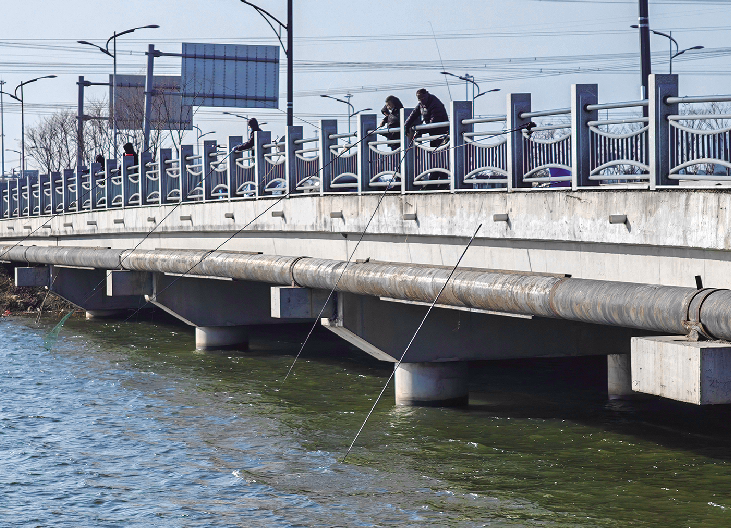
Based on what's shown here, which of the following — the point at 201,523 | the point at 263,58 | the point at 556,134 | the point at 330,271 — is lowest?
the point at 201,523

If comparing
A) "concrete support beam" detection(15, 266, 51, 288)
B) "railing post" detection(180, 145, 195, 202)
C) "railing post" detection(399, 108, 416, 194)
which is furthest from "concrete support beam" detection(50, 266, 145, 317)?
"railing post" detection(399, 108, 416, 194)

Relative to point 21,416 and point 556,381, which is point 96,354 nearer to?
point 21,416

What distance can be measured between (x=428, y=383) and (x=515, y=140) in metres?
4.77

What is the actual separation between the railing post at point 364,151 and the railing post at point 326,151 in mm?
1021

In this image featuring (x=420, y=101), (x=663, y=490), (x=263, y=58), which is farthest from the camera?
(x=263, y=58)

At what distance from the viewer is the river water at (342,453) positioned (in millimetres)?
11172

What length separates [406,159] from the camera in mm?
15539

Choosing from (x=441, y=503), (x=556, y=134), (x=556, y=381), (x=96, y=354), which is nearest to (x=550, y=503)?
(x=441, y=503)

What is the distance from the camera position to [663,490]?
1170 cm

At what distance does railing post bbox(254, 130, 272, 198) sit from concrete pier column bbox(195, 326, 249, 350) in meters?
6.91

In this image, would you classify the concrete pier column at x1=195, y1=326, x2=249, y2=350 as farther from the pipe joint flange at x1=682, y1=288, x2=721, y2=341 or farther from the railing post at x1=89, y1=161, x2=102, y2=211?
the pipe joint flange at x1=682, y1=288, x2=721, y2=341

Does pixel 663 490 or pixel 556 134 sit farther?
pixel 556 134

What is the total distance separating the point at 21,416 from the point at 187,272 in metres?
5.06

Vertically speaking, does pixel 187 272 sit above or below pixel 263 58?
below
